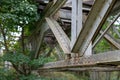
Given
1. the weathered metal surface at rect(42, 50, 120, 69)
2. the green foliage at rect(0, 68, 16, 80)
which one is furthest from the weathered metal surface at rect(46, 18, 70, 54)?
the green foliage at rect(0, 68, 16, 80)

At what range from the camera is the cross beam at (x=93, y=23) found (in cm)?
283

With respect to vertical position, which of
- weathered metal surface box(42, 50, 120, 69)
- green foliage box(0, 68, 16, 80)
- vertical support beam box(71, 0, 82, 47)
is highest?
vertical support beam box(71, 0, 82, 47)

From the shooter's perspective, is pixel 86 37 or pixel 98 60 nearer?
pixel 98 60

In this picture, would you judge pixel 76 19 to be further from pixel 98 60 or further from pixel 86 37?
pixel 98 60

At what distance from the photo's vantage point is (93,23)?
310cm

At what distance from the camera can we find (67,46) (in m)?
4.16

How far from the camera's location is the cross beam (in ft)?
9.29

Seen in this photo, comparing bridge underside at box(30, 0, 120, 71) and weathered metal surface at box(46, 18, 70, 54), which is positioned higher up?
bridge underside at box(30, 0, 120, 71)

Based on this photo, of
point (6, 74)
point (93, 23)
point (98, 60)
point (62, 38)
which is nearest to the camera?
point (98, 60)

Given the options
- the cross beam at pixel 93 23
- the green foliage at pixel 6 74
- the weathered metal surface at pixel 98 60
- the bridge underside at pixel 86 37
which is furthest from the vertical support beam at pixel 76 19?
the green foliage at pixel 6 74

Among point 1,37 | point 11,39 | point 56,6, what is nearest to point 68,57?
point 56,6

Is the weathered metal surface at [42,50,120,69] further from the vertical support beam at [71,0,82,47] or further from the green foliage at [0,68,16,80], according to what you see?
the green foliage at [0,68,16,80]

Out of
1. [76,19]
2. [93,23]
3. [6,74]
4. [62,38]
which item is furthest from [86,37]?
[6,74]

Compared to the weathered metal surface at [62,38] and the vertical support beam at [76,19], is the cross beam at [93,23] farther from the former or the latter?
the weathered metal surface at [62,38]
